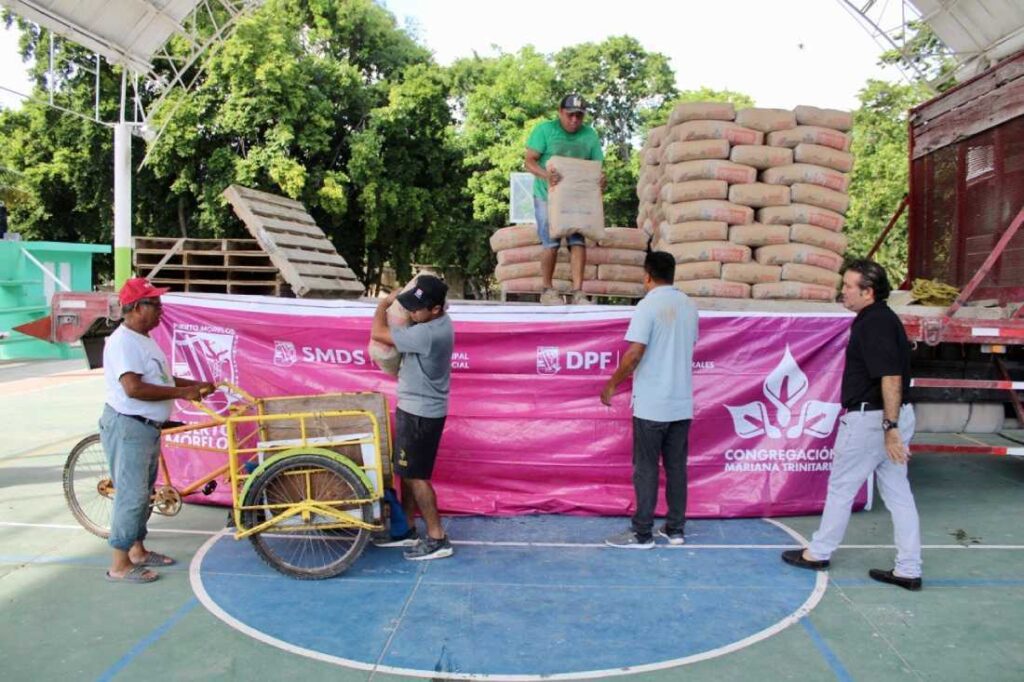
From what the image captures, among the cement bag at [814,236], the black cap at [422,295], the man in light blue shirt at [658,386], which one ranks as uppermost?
the cement bag at [814,236]

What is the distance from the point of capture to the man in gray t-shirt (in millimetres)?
4867

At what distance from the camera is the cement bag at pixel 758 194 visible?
6.82 m

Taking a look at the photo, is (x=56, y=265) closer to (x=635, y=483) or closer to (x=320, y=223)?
(x=320, y=223)

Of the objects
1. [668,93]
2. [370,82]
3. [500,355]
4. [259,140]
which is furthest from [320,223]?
[500,355]

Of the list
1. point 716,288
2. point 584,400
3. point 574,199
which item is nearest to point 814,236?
point 716,288

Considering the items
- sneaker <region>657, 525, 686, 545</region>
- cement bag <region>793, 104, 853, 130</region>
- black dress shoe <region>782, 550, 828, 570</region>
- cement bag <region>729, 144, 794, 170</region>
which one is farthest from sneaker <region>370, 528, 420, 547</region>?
cement bag <region>793, 104, 853, 130</region>

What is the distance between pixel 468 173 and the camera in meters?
28.4

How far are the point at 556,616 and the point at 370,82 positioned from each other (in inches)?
1037

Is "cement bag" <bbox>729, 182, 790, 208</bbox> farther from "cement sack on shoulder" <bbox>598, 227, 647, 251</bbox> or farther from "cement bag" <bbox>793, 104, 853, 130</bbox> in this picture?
"cement sack on shoulder" <bbox>598, 227, 647, 251</bbox>

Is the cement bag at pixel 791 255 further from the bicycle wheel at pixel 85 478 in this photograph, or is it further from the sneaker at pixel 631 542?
the bicycle wheel at pixel 85 478

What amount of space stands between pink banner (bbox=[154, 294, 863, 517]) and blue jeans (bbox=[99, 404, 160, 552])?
1.56 meters

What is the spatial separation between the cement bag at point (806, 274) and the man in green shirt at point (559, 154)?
1761 millimetres

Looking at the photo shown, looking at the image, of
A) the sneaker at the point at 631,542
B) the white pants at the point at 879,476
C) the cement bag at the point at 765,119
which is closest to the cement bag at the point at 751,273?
the cement bag at the point at 765,119

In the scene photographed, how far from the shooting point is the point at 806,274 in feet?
22.3
